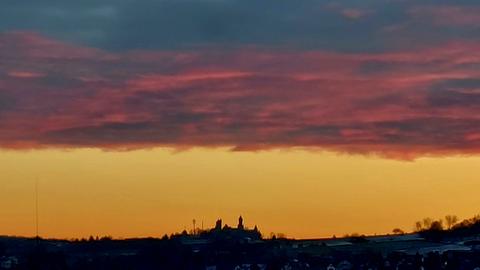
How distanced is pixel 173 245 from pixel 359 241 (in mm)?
28933

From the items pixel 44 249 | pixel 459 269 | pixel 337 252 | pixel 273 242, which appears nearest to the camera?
pixel 459 269

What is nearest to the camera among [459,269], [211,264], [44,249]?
[459,269]

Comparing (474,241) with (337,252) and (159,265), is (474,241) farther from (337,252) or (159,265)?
(159,265)

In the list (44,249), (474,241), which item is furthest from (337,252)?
(44,249)

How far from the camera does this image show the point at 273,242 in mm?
158500

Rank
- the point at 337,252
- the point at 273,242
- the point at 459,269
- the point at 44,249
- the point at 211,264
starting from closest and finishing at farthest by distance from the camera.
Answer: the point at 459,269, the point at 211,264, the point at 44,249, the point at 337,252, the point at 273,242

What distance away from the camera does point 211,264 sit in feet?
411

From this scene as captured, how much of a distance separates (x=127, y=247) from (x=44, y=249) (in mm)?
10487

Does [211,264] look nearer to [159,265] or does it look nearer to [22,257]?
[159,265]

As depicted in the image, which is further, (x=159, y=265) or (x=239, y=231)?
(x=239, y=231)

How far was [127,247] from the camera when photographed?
144 m

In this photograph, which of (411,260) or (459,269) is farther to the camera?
(411,260)

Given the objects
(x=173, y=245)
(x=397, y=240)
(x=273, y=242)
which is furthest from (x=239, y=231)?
(x=173, y=245)

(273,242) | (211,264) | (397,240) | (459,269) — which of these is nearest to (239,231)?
(273,242)
